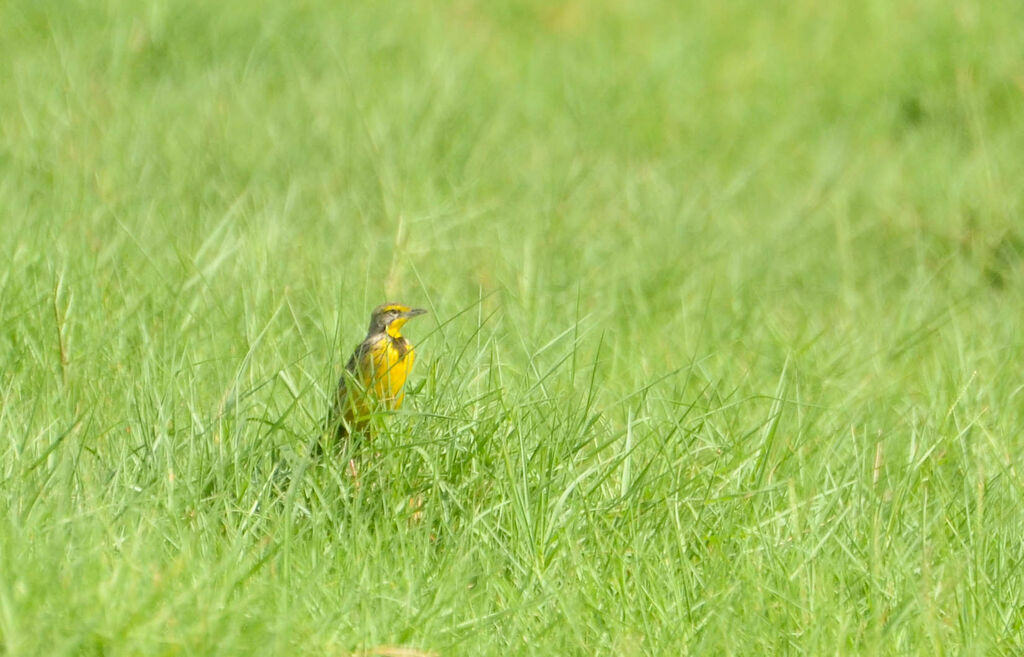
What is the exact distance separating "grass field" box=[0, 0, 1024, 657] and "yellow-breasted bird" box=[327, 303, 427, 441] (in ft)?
0.30

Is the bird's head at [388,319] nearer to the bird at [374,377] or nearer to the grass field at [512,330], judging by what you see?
the bird at [374,377]

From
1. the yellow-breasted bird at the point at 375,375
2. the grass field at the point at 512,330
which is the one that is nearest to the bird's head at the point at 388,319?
the yellow-breasted bird at the point at 375,375

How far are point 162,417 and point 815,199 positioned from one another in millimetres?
4425

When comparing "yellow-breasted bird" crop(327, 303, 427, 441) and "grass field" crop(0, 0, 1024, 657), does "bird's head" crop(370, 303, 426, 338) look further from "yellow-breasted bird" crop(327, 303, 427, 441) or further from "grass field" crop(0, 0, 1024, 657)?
"grass field" crop(0, 0, 1024, 657)

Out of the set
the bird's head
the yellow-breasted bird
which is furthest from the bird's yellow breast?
the bird's head

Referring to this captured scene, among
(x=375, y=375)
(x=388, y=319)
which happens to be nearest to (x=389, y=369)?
(x=375, y=375)

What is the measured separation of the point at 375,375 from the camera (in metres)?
3.64

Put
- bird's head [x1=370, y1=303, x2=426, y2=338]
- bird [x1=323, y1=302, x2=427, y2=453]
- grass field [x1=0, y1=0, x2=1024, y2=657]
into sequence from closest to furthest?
grass field [x1=0, y1=0, x2=1024, y2=657], bird [x1=323, y1=302, x2=427, y2=453], bird's head [x1=370, y1=303, x2=426, y2=338]

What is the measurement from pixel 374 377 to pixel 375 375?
0.08 feet

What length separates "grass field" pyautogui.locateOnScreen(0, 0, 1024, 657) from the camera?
3037 mm

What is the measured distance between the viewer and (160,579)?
262cm

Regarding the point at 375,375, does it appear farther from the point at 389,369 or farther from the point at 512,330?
the point at 512,330

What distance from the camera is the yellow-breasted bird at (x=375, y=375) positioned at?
11.3 ft

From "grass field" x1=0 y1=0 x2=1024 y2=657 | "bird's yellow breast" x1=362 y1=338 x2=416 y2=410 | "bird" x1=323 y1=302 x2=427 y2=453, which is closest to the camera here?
"grass field" x1=0 y1=0 x2=1024 y2=657
